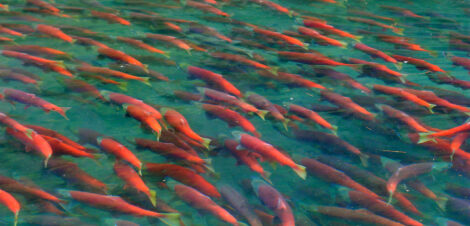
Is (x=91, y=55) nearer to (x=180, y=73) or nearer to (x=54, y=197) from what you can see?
(x=180, y=73)

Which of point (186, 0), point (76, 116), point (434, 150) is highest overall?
point (186, 0)

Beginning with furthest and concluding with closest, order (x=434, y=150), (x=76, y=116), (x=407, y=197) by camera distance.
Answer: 1. (x=76, y=116)
2. (x=434, y=150)
3. (x=407, y=197)

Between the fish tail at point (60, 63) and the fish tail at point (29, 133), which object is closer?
the fish tail at point (29, 133)

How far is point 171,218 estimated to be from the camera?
8.94 ft

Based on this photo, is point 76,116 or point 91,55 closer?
point 76,116

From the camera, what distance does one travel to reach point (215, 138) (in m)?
3.69

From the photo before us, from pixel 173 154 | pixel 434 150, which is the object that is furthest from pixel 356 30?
pixel 173 154

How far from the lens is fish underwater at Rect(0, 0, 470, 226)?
117 inches

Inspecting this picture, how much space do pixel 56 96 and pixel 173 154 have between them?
160cm

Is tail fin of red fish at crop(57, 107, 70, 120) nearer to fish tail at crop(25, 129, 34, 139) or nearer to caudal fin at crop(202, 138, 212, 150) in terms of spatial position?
fish tail at crop(25, 129, 34, 139)

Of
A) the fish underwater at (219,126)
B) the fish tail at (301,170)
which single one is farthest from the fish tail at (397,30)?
the fish tail at (301,170)

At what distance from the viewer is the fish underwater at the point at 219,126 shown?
2971mm

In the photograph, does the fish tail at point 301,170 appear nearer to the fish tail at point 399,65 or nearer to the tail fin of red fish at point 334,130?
the tail fin of red fish at point 334,130

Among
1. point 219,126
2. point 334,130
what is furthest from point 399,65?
point 219,126
